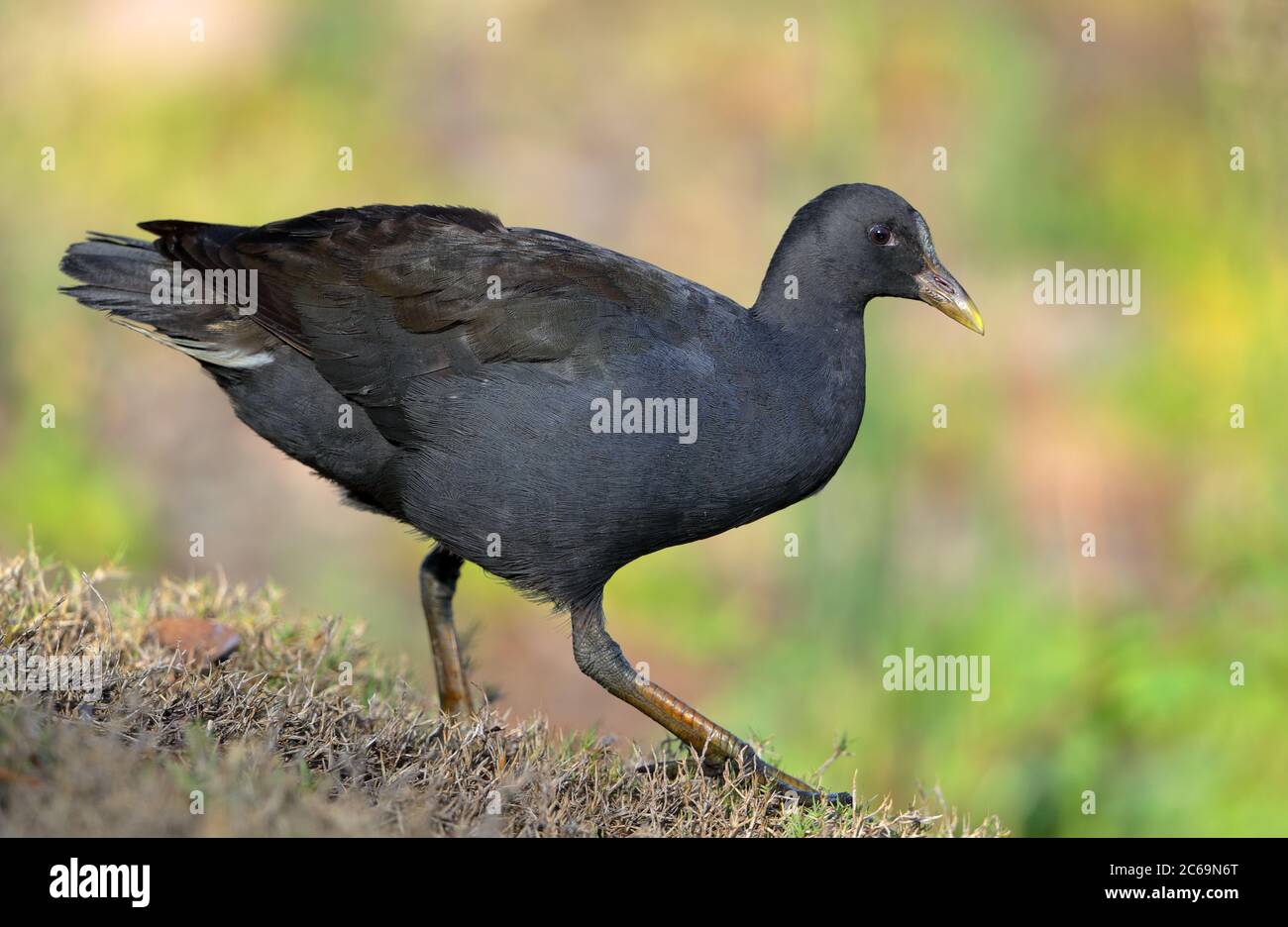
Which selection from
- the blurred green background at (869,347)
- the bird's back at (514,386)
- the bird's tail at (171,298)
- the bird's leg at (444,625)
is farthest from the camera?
the blurred green background at (869,347)

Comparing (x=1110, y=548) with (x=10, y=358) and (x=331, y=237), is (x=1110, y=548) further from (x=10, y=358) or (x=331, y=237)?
(x=10, y=358)

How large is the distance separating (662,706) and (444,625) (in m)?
1.17

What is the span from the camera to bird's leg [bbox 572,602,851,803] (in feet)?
14.4

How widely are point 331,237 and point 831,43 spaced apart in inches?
138

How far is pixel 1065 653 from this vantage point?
631cm

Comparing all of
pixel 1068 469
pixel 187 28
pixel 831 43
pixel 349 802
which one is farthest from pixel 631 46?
pixel 349 802

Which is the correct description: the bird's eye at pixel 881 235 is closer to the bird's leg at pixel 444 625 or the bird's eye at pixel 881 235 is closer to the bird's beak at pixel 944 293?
the bird's beak at pixel 944 293

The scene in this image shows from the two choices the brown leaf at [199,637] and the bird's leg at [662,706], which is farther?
the brown leaf at [199,637]

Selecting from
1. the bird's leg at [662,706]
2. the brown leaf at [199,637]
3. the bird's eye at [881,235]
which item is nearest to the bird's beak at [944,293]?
the bird's eye at [881,235]

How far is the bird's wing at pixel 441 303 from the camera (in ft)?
15.0

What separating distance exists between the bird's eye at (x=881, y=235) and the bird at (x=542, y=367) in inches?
0.4

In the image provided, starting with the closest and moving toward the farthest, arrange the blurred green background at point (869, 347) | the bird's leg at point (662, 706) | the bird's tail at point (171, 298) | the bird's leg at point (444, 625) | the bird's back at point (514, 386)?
the bird's leg at point (662, 706), the bird's back at point (514, 386), the bird's tail at point (171, 298), the bird's leg at point (444, 625), the blurred green background at point (869, 347)

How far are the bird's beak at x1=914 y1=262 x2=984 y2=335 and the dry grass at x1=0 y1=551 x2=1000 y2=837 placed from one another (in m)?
1.80

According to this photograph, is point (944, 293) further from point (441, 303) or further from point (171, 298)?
point (171, 298)
